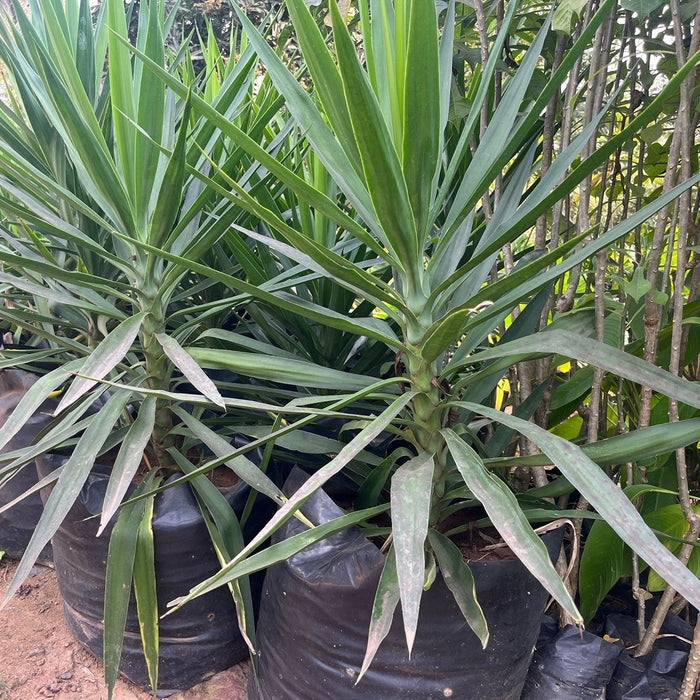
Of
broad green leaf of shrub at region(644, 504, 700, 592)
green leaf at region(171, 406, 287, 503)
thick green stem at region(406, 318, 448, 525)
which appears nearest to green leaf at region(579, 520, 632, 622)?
broad green leaf of shrub at region(644, 504, 700, 592)

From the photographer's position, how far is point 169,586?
1.07 metres

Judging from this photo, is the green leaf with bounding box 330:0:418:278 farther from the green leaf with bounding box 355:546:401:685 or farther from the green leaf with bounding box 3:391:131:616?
the green leaf with bounding box 3:391:131:616

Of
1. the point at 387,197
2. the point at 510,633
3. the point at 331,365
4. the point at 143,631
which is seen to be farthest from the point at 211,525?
the point at 387,197

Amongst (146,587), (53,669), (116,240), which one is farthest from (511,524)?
(53,669)

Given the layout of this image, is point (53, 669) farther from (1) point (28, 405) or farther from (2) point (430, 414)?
(2) point (430, 414)

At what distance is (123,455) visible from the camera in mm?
864

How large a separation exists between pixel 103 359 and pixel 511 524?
0.52 m

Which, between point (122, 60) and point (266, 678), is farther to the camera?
point (266, 678)

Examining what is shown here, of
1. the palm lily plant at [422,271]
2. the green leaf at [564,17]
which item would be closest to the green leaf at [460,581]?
the palm lily plant at [422,271]

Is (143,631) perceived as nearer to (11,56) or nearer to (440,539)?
(440,539)

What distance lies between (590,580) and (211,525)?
0.65 metres

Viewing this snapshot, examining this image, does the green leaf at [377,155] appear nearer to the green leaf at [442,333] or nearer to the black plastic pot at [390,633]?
the green leaf at [442,333]

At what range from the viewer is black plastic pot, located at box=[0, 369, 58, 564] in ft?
4.60

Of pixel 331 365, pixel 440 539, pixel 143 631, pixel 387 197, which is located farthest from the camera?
pixel 331 365
